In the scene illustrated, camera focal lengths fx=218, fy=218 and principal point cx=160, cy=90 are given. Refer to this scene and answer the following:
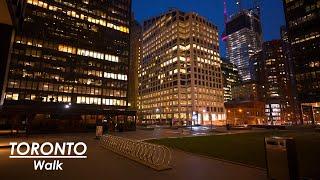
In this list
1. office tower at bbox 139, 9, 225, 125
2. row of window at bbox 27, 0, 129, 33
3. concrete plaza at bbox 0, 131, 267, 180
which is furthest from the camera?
office tower at bbox 139, 9, 225, 125

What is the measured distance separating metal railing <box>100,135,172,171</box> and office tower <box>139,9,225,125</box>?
345 ft

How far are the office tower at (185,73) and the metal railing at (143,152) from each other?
105086mm

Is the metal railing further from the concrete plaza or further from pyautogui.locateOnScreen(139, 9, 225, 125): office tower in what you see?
pyautogui.locateOnScreen(139, 9, 225, 125): office tower

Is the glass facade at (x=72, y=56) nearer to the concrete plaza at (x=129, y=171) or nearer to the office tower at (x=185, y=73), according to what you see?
the office tower at (x=185, y=73)

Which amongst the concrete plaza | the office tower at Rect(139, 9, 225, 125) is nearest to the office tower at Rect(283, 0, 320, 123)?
the office tower at Rect(139, 9, 225, 125)

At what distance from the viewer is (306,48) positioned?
81.5m

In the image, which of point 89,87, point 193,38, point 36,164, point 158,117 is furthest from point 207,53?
point 36,164

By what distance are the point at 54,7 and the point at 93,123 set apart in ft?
171

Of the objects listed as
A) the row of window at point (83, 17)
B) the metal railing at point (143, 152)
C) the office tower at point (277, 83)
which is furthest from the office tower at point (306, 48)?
the office tower at point (277, 83)

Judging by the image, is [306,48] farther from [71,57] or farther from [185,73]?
[71,57]

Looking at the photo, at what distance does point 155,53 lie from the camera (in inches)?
6334

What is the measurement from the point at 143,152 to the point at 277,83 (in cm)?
20435

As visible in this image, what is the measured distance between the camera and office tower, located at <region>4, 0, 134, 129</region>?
69375 millimetres

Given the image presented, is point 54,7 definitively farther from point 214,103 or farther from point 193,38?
point 214,103
